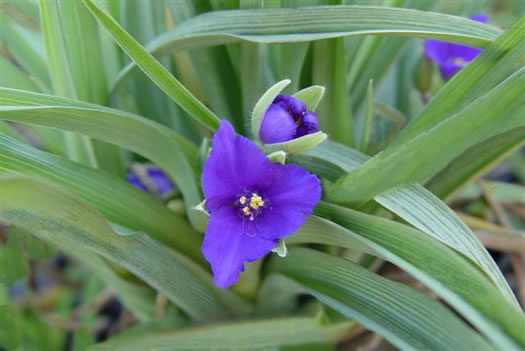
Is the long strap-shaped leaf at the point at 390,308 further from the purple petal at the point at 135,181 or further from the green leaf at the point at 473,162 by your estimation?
the purple petal at the point at 135,181

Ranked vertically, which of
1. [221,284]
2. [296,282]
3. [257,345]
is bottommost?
[257,345]

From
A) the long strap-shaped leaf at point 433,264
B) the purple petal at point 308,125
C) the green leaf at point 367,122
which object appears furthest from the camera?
the green leaf at point 367,122

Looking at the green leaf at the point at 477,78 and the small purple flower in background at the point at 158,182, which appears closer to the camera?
the green leaf at the point at 477,78

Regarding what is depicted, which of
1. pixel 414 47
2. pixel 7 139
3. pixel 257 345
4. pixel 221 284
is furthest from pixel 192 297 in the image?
pixel 414 47

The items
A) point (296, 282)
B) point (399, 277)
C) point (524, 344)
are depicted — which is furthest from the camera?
point (399, 277)

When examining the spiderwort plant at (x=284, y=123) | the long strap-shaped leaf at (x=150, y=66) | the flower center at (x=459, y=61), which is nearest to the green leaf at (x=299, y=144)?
the spiderwort plant at (x=284, y=123)

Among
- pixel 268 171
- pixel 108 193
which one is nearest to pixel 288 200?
pixel 268 171

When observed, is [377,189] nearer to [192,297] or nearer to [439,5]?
[192,297]
